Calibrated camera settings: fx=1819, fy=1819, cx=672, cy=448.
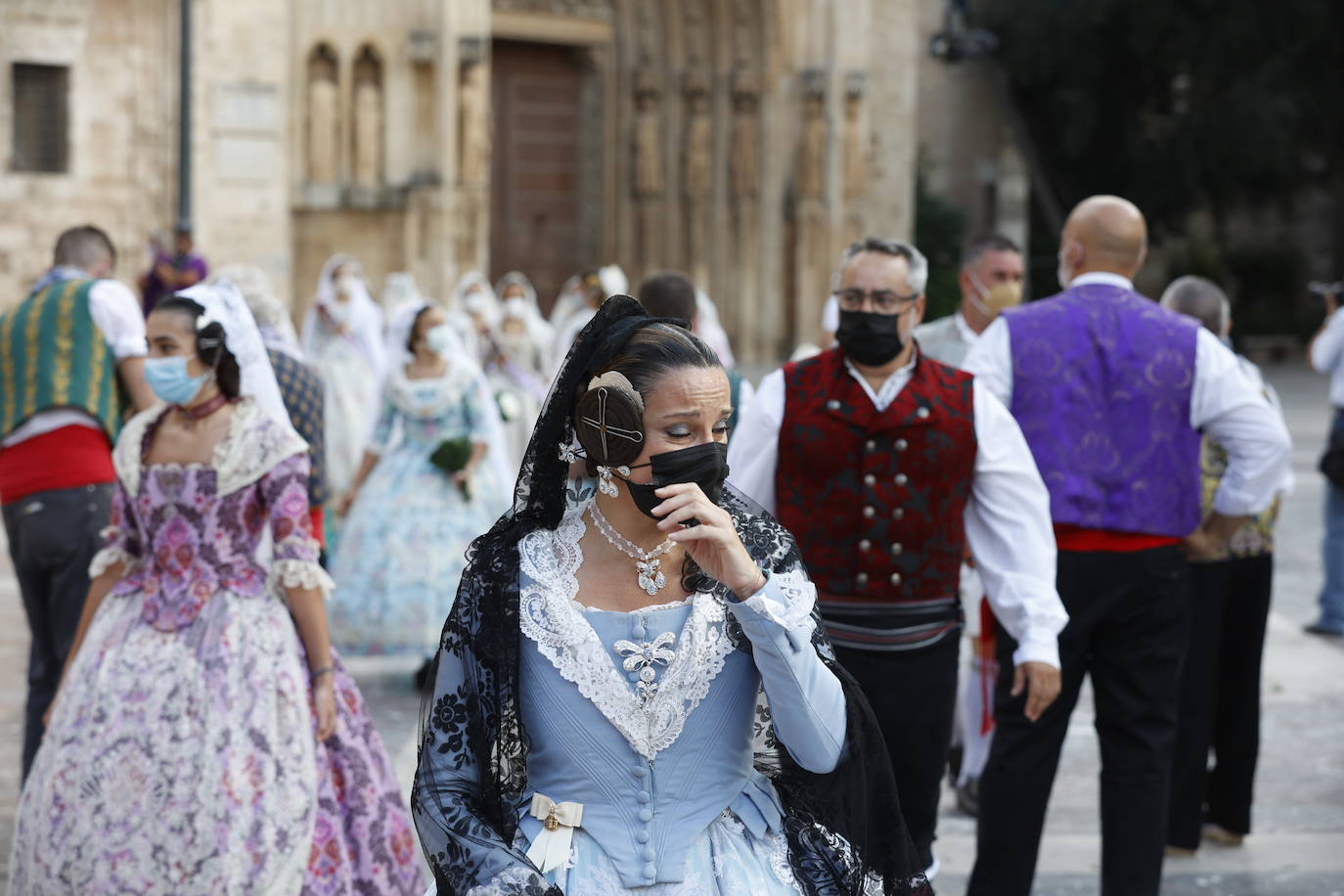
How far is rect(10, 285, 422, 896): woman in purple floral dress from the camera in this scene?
4707 millimetres

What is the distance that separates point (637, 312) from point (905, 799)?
2.18 m

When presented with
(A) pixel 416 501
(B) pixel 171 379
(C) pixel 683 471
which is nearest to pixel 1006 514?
(C) pixel 683 471

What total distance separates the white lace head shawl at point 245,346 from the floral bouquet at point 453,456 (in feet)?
13.0

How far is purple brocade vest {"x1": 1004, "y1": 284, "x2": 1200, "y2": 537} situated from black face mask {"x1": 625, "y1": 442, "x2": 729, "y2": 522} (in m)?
2.40

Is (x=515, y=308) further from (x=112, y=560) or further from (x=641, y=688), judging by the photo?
(x=641, y=688)

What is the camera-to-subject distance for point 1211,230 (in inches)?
1483

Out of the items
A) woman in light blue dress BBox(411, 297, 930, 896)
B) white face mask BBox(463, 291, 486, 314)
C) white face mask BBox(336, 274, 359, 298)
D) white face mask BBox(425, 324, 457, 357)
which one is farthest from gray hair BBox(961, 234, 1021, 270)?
white face mask BBox(463, 291, 486, 314)

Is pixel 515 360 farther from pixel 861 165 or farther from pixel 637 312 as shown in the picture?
pixel 861 165

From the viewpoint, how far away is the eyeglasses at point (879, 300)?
4.80 metres

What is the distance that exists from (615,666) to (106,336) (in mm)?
4177

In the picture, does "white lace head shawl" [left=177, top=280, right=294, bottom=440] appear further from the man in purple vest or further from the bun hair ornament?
the bun hair ornament

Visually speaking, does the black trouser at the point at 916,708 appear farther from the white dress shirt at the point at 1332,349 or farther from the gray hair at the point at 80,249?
the white dress shirt at the point at 1332,349

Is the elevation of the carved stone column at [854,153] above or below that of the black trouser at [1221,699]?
above

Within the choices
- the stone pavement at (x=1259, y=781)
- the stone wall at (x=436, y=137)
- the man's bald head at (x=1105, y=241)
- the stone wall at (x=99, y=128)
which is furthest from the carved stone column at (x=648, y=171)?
the man's bald head at (x=1105, y=241)
